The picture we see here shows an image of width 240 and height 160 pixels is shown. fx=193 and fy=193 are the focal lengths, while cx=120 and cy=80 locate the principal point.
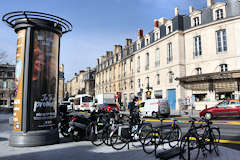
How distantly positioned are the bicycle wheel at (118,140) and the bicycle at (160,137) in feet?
2.80

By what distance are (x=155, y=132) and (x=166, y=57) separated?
2460 cm

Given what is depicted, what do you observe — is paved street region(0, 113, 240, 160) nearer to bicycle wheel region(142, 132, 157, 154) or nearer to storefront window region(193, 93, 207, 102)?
bicycle wheel region(142, 132, 157, 154)

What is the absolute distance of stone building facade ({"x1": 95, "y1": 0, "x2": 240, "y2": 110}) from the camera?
22250mm

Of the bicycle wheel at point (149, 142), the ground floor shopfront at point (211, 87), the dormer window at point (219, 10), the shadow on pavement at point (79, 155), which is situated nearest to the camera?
the shadow on pavement at point (79, 155)

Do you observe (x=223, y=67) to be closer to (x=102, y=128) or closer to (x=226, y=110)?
(x=226, y=110)

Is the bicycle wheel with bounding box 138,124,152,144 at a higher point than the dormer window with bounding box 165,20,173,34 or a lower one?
lower

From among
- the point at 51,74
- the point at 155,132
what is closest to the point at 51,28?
the point at 51,74

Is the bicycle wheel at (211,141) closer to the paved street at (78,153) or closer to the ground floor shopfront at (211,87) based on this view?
the paved street at (78,153)

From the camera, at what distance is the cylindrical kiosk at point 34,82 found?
6262 mm

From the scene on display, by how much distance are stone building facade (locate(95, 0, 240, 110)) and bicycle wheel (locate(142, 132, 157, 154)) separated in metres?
17.1

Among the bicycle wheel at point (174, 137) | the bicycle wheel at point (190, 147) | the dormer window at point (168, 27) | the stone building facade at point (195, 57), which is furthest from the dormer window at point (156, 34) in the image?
the bicycle wheel at point (190, 147)

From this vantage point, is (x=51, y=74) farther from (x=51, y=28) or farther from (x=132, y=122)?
(x=132, y=122)

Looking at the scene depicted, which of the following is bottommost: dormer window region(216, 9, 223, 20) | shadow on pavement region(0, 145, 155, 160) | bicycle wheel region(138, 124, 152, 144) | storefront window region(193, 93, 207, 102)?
shadow on pavement region(0, 145, 155, 160)

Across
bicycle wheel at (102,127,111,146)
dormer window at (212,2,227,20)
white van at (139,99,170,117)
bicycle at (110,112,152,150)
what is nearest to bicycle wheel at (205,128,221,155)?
bicycle at (110,112,152,150)
